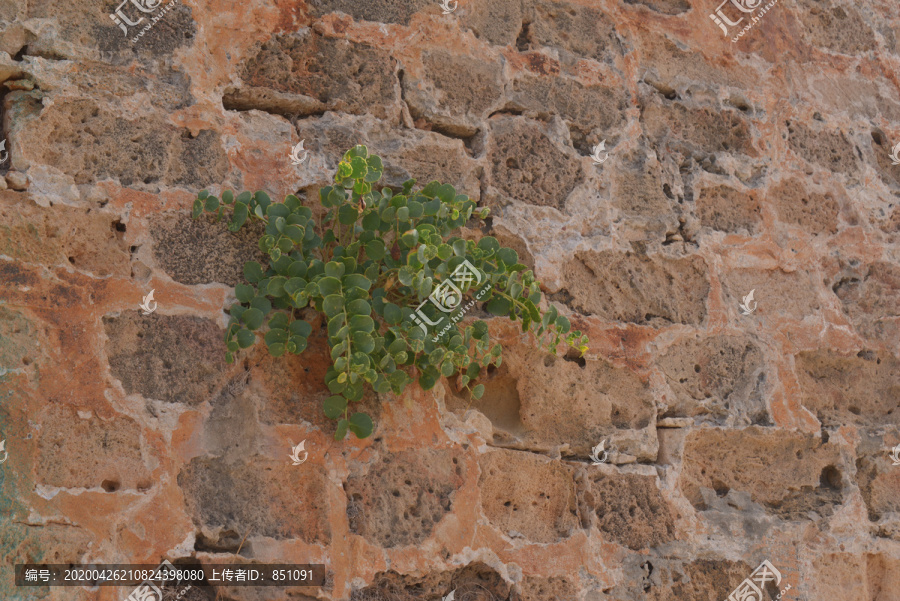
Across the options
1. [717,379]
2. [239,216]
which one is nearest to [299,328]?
[239,216]

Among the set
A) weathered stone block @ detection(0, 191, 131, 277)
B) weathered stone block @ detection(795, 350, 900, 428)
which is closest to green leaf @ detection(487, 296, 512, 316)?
weathered stone block @ detection(0, 191, 131, 277)

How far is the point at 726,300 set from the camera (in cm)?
269

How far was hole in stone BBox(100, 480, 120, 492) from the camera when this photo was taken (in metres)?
1.83

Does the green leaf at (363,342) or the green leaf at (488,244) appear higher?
the green leaf at (488,244)

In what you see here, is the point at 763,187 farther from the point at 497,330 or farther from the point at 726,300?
the point at 497,330

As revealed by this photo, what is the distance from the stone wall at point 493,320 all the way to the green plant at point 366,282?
0.34ft

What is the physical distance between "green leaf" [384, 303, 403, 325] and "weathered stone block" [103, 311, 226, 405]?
410 millimetres

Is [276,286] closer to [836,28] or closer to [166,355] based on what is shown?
[166,355]

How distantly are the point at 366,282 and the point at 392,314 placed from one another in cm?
11

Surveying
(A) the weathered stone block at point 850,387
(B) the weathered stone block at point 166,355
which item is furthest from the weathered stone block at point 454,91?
(A) the weathered stone block at point 850,387

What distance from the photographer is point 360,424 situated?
1.99m

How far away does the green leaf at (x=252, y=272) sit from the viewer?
2.03 metres

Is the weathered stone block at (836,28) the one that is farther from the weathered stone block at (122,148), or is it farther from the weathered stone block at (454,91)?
the weathered stone block at (122,148)

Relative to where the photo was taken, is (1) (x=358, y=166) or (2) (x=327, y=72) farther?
(2) (x=327, y=72)
